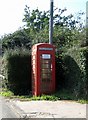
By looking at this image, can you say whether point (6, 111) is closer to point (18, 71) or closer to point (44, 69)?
point (44, 69)

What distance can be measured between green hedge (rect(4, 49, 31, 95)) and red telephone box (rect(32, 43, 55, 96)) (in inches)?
43.6

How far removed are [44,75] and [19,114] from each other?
204 inches

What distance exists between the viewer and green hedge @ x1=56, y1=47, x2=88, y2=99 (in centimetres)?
1373

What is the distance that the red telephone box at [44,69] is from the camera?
15734 mm

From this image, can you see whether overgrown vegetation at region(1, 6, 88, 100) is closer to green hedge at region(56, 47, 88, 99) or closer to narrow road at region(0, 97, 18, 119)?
green hedge at region(56, 47, 88, 99)

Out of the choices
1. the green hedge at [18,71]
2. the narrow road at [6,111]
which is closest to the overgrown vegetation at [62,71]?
the green hedge at [18,71]

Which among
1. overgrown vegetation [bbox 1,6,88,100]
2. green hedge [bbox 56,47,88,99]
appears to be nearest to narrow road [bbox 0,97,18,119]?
overgrown vegetation [bbox 1,6,88,100]

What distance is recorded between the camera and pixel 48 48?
15.8 m

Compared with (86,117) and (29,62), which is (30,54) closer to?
(29,62)

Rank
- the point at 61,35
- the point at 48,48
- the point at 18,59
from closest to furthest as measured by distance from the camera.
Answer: the point at 48,48 < the point at 18,59 < the point at 61,35

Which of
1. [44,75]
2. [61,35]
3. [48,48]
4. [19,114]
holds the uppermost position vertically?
[61,35]

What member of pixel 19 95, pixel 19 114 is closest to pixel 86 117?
pixel 19 114

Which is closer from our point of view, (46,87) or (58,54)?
(46,87)

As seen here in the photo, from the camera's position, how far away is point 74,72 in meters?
14.9
